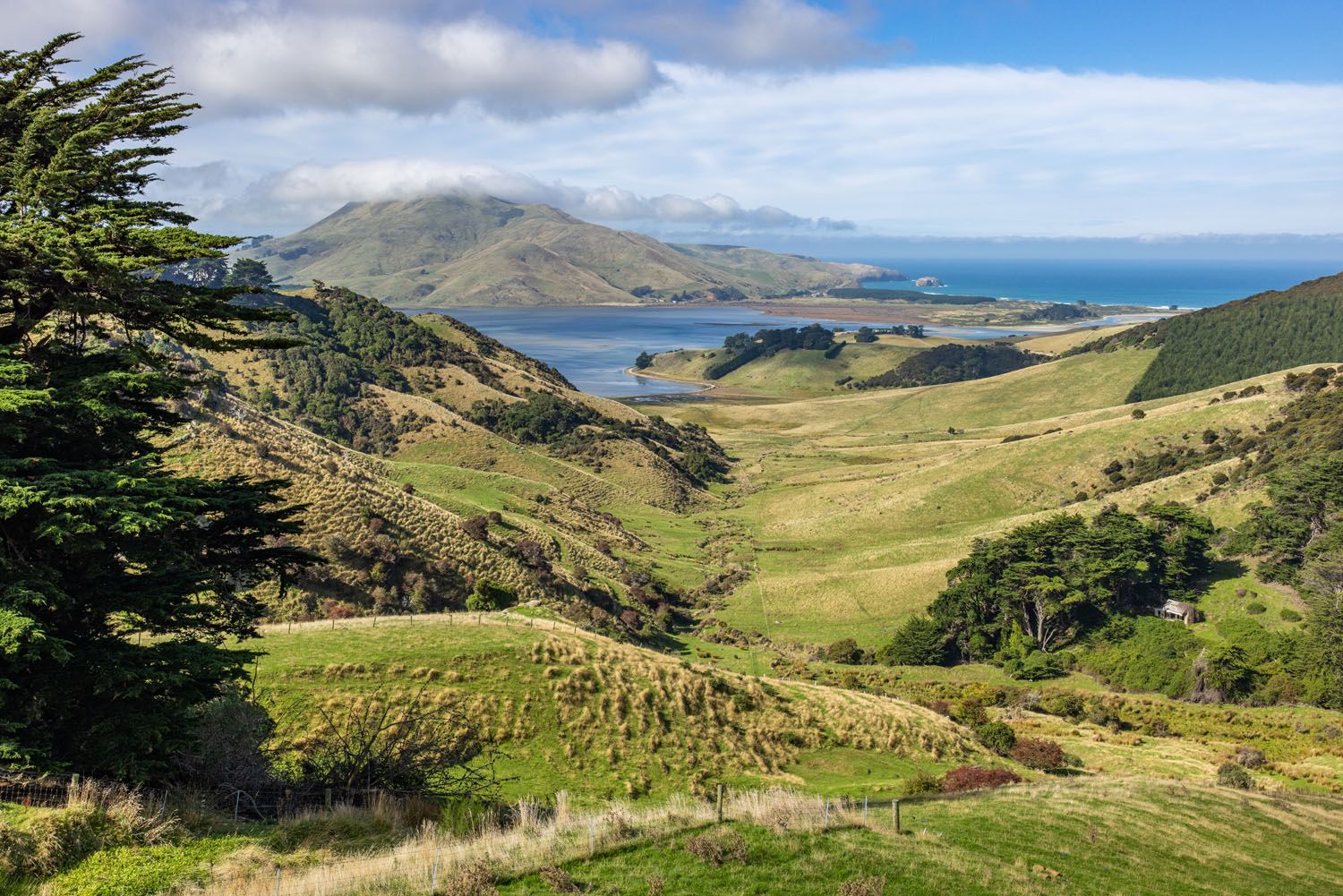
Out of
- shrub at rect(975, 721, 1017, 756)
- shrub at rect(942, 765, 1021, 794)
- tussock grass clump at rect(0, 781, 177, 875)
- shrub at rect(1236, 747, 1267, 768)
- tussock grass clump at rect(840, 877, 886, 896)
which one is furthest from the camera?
shrub at rect(1236, 747, 1267, 768)

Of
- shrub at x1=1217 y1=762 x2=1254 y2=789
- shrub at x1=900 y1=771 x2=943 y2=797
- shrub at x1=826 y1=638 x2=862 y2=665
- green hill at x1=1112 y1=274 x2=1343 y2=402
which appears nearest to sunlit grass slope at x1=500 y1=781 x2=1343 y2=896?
shrub at x1=900 y1=771 x2=943 y2=797

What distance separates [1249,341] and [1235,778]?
523 feet

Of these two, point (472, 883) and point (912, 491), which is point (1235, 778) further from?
point (912, 491)

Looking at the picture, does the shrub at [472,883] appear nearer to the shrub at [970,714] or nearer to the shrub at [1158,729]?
the shrub at [970,714]

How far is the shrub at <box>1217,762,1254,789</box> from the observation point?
2966 centimetres

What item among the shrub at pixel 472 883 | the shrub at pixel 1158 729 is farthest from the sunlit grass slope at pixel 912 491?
the shrub at pixel 472 883

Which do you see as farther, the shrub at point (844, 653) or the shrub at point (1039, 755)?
the shrub at point (844, 653)

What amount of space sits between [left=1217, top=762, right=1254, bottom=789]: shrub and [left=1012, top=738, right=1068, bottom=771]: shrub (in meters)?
5.48

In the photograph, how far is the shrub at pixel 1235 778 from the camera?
97.3 ft

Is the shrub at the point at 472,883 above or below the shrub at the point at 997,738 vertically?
above

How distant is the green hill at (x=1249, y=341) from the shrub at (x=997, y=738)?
133 metres

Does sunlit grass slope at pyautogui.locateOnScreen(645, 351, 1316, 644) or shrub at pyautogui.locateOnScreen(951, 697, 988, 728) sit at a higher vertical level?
sunlit grass slope at pyautogui.locateOnScreen(645, 351, 1316, 644)

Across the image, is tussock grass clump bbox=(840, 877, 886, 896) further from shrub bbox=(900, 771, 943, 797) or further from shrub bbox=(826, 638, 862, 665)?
shrub bbox=(826, 638, 862, 665)

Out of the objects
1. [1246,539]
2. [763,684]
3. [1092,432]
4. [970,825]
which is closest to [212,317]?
[970,825]
